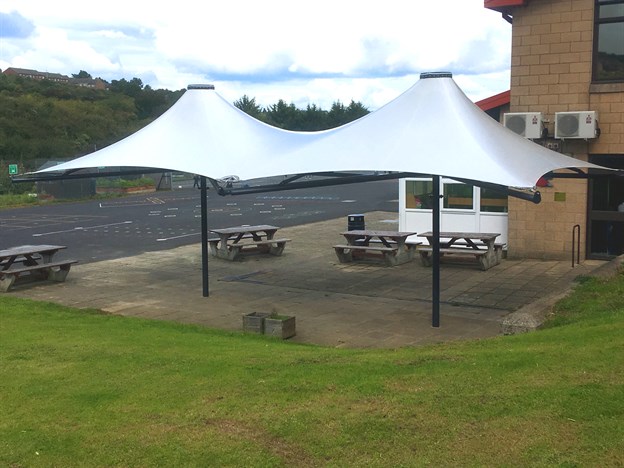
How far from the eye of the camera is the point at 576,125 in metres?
14.1

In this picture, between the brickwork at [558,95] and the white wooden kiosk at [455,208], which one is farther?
the white wooden kiosk at [455,208]

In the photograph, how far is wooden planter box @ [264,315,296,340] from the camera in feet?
29.0

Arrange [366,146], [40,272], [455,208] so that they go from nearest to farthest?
[366,146] → [40,272] → [455,208]

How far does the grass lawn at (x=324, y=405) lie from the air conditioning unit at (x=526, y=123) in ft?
27.0

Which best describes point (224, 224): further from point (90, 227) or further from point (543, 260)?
point (543, 260)

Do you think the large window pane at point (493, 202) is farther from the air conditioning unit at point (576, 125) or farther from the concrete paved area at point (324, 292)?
the air conditioning unit at point (576, 125)

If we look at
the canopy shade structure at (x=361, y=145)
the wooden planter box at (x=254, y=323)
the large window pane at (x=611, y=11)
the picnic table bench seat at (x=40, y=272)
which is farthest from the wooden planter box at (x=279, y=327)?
the large window pane at (x=611, y=11)

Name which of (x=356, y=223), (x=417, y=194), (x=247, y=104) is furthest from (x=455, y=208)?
(x=247, y=104)

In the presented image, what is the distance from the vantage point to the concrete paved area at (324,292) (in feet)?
31.4

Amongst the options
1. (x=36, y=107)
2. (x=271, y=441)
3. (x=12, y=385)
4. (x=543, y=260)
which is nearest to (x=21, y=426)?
(x=12, y=385)

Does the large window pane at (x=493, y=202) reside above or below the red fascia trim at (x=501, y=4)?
below

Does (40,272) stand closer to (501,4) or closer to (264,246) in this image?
(264,246)

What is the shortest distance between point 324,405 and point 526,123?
1156 centimetres

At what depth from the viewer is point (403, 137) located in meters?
9.97
